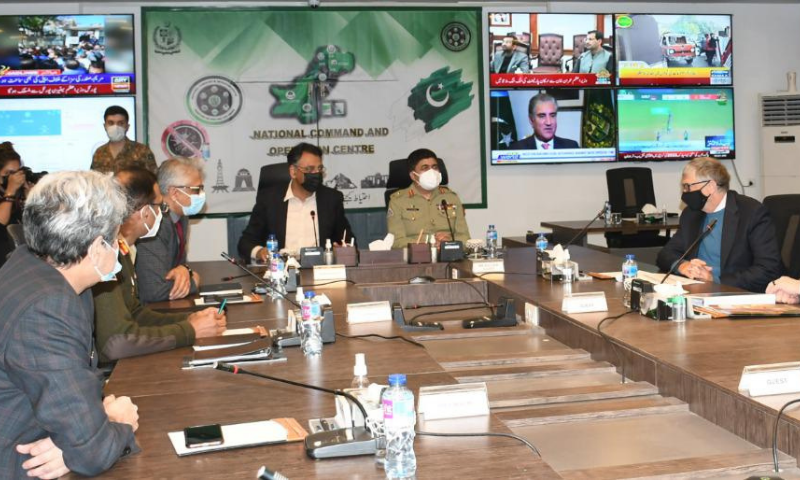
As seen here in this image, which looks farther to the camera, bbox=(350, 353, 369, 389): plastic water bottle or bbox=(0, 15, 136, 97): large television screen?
bbox=(0, 15, 136, 97): large television screen

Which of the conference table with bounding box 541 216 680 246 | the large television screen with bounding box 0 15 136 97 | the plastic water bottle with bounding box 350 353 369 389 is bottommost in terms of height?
the plastic water bottle with bounding box 350 353 369 389

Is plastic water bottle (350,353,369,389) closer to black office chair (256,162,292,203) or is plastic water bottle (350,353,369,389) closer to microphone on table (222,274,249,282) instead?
microphone on table (222,274,249,282)

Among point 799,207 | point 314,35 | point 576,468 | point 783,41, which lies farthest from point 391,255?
point 783,41

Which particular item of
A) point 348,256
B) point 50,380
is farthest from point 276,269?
point 50,380

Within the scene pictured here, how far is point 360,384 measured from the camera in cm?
207

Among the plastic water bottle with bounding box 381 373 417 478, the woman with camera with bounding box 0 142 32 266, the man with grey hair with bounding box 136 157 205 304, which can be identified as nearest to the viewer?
the plastic water bottle with bounding box 381 373 417 478

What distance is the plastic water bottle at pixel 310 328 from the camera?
8.43ft

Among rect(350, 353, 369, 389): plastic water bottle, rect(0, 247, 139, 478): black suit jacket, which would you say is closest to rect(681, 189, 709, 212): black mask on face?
rect(350, 353, 369, 389): plastic water bottle

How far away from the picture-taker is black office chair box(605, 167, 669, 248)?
7535 millimetres

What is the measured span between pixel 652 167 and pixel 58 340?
743 cm

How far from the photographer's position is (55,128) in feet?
24.8

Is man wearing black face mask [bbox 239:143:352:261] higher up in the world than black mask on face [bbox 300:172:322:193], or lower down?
lower down

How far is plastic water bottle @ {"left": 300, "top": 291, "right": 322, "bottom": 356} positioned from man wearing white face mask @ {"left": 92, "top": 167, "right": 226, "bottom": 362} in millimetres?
386

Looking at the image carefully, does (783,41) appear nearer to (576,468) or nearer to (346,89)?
(346,89)
